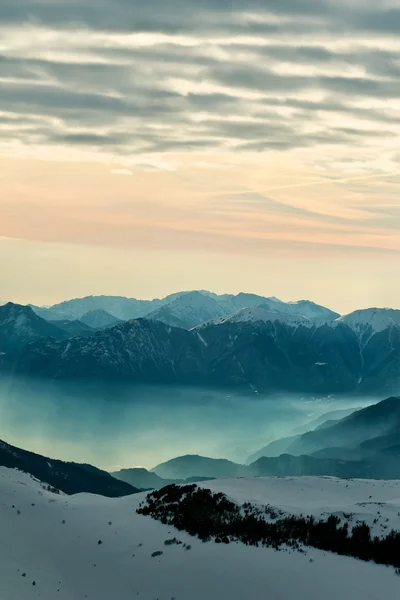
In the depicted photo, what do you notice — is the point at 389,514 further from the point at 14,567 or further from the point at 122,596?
the point at 14,567

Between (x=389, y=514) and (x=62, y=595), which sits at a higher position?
(x=389, y=514)

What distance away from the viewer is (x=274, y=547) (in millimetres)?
53688

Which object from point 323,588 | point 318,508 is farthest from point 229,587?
point 318,508

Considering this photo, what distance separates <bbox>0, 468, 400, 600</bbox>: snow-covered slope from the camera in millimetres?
47375

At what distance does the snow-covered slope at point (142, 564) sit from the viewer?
47375 millimetres

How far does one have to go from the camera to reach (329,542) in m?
56.1

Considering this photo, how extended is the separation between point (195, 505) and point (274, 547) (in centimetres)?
1538

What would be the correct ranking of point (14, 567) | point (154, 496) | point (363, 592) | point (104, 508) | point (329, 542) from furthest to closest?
point (154, 496)
point (104, 508)
point (329, 542)
point (14, 567)
point (363, 592)

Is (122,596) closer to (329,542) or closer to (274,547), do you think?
(274,547)

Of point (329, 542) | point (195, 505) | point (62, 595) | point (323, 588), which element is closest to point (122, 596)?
point (62, 595)

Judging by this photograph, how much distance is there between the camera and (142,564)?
2083 inches

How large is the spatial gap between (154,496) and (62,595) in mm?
27291

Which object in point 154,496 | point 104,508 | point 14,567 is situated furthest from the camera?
point 154,496

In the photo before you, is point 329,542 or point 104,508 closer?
point 329,542
